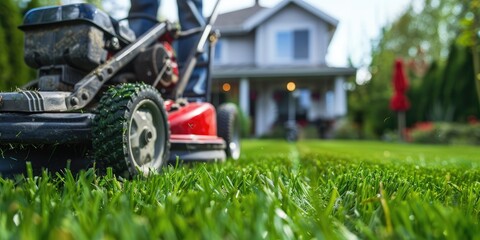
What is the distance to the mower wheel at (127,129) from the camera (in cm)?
179

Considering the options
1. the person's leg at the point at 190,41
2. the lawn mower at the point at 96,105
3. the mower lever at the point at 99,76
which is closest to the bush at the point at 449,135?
the person's leg at the point at 190,41

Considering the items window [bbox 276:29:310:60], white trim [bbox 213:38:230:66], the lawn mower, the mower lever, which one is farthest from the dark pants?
white trim [bbox 213:38:230:66]

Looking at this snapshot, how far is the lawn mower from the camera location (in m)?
1.79

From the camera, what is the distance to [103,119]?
1.82 metres

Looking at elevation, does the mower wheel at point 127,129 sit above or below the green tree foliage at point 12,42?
below

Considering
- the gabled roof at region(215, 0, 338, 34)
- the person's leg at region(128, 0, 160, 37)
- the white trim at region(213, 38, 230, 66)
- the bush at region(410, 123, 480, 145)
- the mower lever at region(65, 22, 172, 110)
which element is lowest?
the bush at region(410, 123, 480, 145)

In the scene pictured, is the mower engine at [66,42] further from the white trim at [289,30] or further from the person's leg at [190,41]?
the white trim at [289,30]

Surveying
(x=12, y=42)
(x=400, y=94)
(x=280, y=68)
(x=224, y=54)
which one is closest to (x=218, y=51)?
(x=224, y=54)

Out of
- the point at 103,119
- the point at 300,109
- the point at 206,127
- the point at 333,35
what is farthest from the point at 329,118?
the point at 103,119

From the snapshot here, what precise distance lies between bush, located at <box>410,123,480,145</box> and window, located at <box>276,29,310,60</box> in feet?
18.8

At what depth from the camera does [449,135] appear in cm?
1439

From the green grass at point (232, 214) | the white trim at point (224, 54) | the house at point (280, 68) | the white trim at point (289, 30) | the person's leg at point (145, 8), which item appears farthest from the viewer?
the white trim at point (224, 54)

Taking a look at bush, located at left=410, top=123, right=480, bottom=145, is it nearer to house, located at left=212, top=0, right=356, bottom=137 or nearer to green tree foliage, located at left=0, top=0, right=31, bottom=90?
house, located at left=212, top=0, right=356, bottom=137

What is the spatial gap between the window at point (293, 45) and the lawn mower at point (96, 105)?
14.9 m
